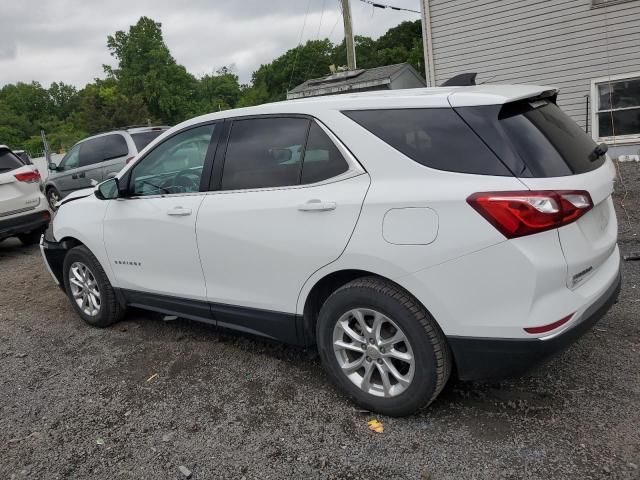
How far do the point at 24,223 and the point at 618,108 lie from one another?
10750 millimetres

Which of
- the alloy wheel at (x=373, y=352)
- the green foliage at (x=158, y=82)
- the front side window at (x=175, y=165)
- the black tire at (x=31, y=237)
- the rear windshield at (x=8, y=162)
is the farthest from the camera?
the green foliage at (x=158, y=82)

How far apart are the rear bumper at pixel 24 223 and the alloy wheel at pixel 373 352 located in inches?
256

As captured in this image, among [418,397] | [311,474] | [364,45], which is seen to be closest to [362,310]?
[418,397]

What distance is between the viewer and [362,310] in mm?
2760

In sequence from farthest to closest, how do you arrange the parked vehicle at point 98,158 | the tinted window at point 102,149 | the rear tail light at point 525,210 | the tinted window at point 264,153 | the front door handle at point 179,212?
1. the tinted window at point 102,149
2. the parked vehicle at point 98,158
3. the front door handle at point 179,212
4. the tinted window at point 264,153
5. the rear tail light at point 525,210

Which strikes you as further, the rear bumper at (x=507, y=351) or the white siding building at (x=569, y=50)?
the white siding building at (x=569, y=50)

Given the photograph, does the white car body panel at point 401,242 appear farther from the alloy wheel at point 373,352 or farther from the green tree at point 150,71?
the green tree at point 150,71

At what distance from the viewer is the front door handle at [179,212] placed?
11.5 ft

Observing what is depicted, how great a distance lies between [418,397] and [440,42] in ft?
35.2

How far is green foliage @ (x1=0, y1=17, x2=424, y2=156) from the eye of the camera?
51.0 meters

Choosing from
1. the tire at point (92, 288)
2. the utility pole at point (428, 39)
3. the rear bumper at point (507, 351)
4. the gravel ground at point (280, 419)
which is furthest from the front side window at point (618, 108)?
the tire at point (92, 288)

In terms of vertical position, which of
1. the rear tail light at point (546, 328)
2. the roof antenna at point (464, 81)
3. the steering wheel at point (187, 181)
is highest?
the roof antenna at point (464, 81)

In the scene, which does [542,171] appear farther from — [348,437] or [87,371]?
[87,371]

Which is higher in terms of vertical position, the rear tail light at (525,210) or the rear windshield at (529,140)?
the rear windshield at (529,140)
